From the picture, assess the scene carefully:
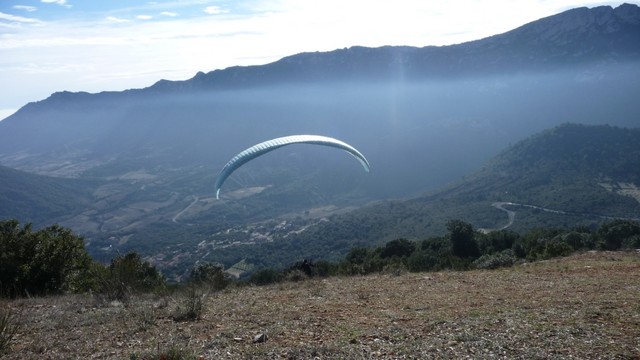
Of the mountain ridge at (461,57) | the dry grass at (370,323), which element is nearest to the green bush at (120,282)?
the dry grass at (370,323)

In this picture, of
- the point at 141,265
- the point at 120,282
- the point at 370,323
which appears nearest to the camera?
the point at 370,323

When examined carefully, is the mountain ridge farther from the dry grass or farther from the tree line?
the dry grass

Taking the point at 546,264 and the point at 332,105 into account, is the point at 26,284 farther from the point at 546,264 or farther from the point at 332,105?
the point at 332,105

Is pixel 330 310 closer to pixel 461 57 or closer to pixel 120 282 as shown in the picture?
pixel 120 282

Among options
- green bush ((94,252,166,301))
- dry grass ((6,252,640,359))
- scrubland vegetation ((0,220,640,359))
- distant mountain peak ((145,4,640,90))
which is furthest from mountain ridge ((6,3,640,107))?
green bush ((94,252,166,301))

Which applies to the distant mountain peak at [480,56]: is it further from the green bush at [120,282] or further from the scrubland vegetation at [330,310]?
the green bush at [120,282]

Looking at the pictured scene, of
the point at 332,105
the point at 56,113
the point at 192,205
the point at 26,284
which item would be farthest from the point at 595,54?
the point at 56,113

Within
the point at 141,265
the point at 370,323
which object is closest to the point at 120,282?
the point at 370,323

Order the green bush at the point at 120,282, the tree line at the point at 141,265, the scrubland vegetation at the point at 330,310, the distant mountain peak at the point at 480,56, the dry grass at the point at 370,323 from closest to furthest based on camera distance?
the dry grass at the point at 370,323 → the scrubland vegetation at the point at 330,310 → the green bush at the point at 120,282 → the tree line at the point at 141,265 → the distant mountain peak at the point at 480,56
